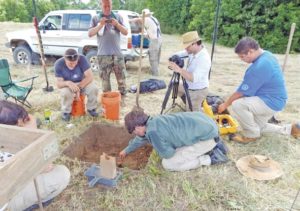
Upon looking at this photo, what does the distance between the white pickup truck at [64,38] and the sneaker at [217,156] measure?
14.5ft

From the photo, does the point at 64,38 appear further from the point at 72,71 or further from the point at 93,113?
the point at 93,113

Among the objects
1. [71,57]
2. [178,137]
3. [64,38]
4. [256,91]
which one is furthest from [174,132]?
[64,38]

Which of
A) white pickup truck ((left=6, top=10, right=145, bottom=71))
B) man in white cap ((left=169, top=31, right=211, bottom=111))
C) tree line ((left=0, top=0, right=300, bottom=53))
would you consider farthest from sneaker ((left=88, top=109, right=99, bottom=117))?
tree line ((left=0, top=0, right=300, bottom=53))

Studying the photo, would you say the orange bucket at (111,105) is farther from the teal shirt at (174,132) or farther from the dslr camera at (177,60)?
the teal shirt at (174,132)

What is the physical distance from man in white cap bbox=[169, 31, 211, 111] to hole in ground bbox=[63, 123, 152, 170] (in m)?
1.05

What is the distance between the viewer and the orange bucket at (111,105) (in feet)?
14.5

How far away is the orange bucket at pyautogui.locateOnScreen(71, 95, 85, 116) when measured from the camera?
4.71 meters

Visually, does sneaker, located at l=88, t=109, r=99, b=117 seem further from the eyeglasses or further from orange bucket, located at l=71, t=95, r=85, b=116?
the eyeglasses

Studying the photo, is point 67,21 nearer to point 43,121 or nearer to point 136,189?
point 43,121

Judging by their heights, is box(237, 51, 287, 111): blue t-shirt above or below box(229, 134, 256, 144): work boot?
above

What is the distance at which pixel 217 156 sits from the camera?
11.3 feet

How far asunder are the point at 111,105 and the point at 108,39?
4.31ft

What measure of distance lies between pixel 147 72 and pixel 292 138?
15.2 feet

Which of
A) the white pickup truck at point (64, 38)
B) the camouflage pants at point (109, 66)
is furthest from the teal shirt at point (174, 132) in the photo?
the white pickup truck at point (64, 38)
